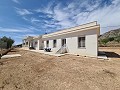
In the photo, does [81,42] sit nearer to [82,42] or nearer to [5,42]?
[82,42]

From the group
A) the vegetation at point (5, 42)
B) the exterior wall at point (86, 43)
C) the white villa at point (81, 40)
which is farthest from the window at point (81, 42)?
the vegetation at point (5, 42)

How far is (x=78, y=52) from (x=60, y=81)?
10.2 m

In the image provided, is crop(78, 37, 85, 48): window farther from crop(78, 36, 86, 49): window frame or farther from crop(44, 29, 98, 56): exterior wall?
crop(44, 29, 98, 56): exterior wall

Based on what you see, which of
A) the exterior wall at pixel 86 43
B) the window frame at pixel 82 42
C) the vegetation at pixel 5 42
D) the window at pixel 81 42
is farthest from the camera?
the vegetation at pixel 5 42

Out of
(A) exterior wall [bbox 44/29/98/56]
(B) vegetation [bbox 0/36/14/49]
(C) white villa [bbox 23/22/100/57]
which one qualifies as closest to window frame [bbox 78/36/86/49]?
(C) white villa [bbox 23/22/100/57]

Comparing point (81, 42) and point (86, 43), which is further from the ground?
point (81, 42)

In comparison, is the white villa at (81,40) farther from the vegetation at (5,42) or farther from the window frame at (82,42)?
the vegetation at (5,42)

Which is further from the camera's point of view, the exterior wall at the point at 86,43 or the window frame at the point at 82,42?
the window frame at the point at 82,42

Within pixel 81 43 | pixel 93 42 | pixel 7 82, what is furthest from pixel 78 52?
pixel 7 82

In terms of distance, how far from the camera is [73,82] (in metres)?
4.62

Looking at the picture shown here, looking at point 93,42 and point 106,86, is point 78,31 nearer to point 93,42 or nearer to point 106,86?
point 93,42

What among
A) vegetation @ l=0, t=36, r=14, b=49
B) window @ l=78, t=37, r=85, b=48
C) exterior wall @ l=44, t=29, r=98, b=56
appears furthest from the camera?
vegetation @ l=0, t=36, r=14, b=49

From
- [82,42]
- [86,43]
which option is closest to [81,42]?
[82,42]

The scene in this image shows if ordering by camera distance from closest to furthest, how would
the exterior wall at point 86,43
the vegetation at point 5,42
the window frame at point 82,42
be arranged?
the exterior wall at point 86,43
the window frame at point 82,42
the vegetation at point 5,42
